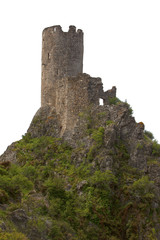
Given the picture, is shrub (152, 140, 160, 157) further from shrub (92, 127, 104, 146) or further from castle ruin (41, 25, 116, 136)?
castle ruin (41, 25, 116, 136)

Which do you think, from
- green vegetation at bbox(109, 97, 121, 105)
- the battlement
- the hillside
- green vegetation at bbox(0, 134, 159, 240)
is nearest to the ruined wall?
the hillside

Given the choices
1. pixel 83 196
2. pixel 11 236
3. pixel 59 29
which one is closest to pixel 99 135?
pixel 83 196

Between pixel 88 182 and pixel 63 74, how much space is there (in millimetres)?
13095

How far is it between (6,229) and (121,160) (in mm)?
14377

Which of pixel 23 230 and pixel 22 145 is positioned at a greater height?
pixel 22 145

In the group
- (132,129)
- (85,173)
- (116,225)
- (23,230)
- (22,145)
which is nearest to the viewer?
(23,230)

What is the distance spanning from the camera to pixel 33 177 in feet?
141

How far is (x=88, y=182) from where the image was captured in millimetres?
40719

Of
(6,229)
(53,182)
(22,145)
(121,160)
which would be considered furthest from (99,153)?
(6,229)

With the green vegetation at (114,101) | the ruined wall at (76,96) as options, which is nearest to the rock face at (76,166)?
the ruined wall at (76,96)

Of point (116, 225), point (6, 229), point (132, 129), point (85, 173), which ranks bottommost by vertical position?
point (6, 229)

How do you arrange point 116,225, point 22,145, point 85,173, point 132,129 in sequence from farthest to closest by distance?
point 22,145 < point 132,129 < point 85,173 < point 116,225

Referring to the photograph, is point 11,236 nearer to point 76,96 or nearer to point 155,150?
point 155,150

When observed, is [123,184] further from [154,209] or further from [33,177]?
[33,177]
